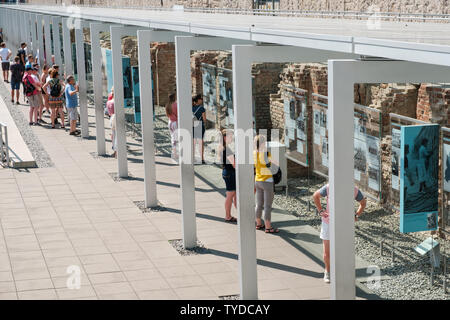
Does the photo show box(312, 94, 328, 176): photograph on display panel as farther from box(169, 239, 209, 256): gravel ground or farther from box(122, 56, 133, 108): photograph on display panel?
box(122, 56, 133, 108): photograph on display panel

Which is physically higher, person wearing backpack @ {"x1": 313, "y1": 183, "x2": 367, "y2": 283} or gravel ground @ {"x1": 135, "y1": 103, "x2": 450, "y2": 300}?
person wearing backpack @ {"x1": 313, "y1": 183, "x2": 367, "y2": 283}

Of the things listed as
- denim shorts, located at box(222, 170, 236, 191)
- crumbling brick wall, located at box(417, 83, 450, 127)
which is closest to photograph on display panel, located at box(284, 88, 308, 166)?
denim shorts, located at box(222, 170, 236, 191)

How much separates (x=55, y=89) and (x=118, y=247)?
9330mm

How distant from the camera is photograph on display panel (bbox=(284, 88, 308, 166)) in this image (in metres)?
11.9

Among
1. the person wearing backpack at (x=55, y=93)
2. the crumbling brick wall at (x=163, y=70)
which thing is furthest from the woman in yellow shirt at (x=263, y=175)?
the crumbling brick wall at (x=163, y=70)

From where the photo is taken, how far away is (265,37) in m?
7.04

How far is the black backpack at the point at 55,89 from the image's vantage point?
60.0ft

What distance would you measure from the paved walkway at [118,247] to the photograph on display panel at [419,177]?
4.24 ft

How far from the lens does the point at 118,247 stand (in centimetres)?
1001

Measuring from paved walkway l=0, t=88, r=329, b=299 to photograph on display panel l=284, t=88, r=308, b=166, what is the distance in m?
1.47

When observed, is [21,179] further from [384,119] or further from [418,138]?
[418,138]

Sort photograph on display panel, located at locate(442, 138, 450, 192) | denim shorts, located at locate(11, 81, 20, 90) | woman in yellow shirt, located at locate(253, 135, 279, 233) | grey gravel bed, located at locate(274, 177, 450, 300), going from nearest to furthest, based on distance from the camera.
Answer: photograph on display panel, located at locate(442, 138, 450, 192), grey gravel bed, located at locate(274, 177, 450, 300), woman in yellow shirt, located at locate(253, 135, 279, 233), denim shorts, located at locate(11, 81, 20, 90)

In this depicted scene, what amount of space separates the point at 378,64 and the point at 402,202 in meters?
2.70

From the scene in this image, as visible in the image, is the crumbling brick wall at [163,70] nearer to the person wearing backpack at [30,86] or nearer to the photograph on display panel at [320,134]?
the person wearing backpack at [30,86]
